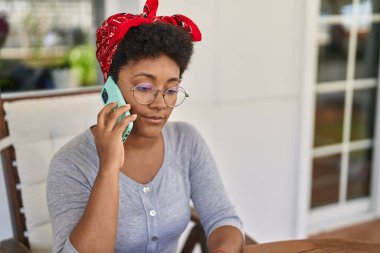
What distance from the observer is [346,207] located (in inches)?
132

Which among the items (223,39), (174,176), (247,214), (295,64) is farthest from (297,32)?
(174,176)

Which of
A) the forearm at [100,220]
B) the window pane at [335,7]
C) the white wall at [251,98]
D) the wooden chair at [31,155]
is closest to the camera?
the forearm at [100,220]

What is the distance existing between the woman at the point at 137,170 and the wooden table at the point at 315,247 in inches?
4.2

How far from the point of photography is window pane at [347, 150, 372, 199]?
3359 millimetres

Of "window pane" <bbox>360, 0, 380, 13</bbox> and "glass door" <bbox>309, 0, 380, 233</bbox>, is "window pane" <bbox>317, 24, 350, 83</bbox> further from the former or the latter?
"window pane" <bbox>360, 0, 380, 13</bbox>

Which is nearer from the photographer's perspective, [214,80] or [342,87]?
[214,80]

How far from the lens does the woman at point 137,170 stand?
1.22 metres

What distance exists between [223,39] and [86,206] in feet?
4.61

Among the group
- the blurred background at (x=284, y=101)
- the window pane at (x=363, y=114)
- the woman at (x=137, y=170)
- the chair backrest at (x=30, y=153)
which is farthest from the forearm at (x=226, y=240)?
the window pane at (x=363, y=114)

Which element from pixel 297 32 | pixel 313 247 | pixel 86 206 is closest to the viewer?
pixel 86 206

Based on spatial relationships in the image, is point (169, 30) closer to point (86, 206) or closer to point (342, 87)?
point (86, 206)

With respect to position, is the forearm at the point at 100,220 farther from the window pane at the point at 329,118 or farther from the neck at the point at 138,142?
the window pane at the point at 329,118

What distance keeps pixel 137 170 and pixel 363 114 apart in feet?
7.59

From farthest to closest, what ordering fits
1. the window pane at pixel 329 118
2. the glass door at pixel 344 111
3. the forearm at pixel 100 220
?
the window pane at pixel 329 118
the glass door at pixel 344 111
the forearm at pixel 100 220
